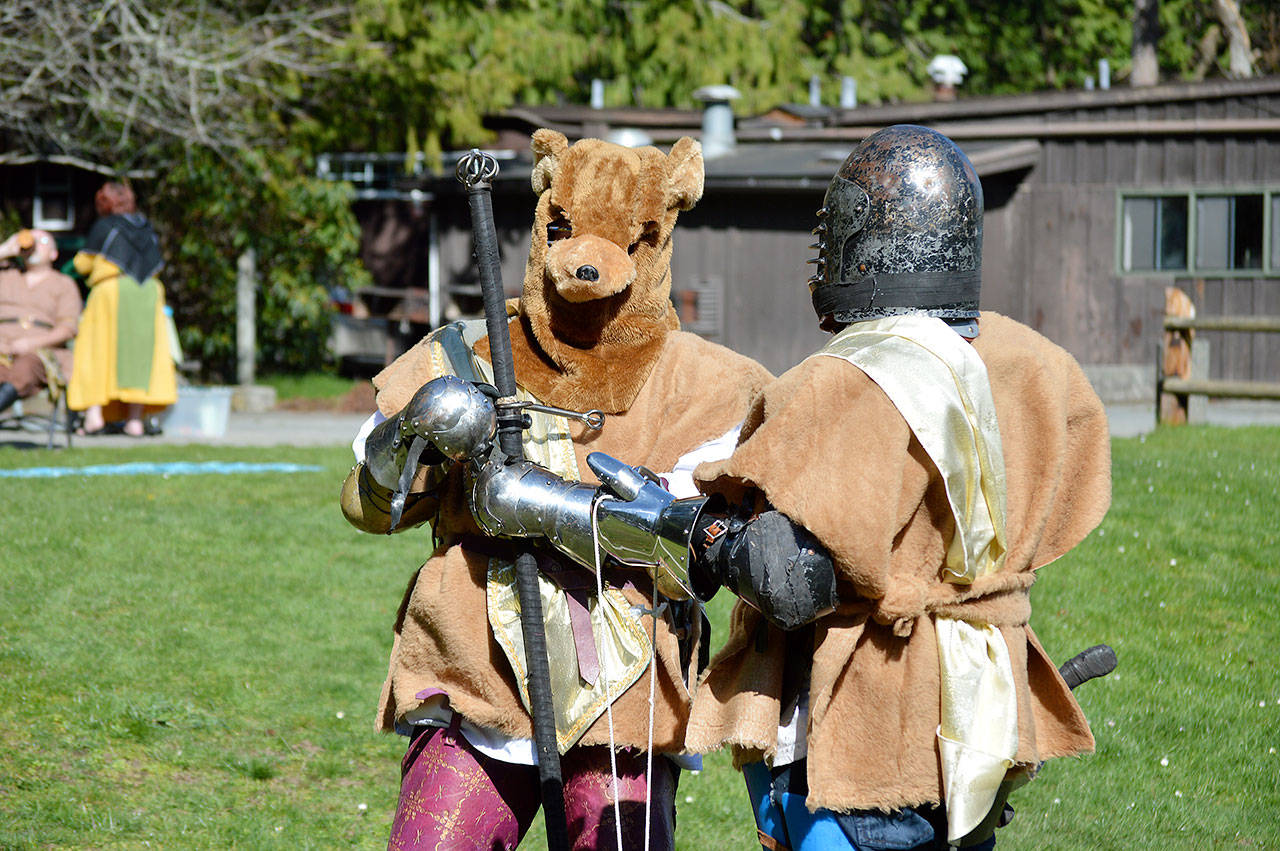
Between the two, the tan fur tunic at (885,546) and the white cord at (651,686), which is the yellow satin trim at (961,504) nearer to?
the tan fur tunic at (885,546)

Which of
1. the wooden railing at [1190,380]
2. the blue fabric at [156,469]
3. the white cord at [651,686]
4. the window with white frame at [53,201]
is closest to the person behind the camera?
the white cord at [651,686]

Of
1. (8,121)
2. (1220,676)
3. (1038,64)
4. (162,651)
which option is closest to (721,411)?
(1220,676)

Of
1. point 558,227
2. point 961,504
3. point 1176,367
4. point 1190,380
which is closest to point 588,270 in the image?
point 558,227

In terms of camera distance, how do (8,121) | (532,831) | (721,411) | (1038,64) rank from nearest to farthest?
1. (721,411)
2. (532,831)
3. (8,121)
4. (1038,64)

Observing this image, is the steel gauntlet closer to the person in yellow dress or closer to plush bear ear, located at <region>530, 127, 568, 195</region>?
plush bear ear, located at <region>530, 127, 568, 195</region>

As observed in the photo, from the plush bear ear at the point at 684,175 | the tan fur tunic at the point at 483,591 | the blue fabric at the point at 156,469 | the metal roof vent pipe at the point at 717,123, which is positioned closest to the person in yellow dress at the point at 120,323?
the blue fabric at the point at 156,469

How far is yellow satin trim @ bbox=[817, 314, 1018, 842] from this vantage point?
2061 millimetres

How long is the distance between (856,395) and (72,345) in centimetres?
982

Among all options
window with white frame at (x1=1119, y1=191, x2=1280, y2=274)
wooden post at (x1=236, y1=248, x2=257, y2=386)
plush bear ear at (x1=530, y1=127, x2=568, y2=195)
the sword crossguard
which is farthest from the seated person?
window with white frame at (x1=1119, y1=191, x2=1280, y2=274)

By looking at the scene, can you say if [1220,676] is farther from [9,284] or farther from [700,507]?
[9,284]

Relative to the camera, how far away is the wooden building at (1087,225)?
14.4m

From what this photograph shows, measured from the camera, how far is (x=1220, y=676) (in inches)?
198

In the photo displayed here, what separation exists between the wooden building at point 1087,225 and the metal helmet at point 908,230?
11.8 meters

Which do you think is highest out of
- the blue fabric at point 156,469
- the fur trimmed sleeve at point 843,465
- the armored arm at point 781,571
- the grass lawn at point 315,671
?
the fur trimmed sleeve at point 843,465
